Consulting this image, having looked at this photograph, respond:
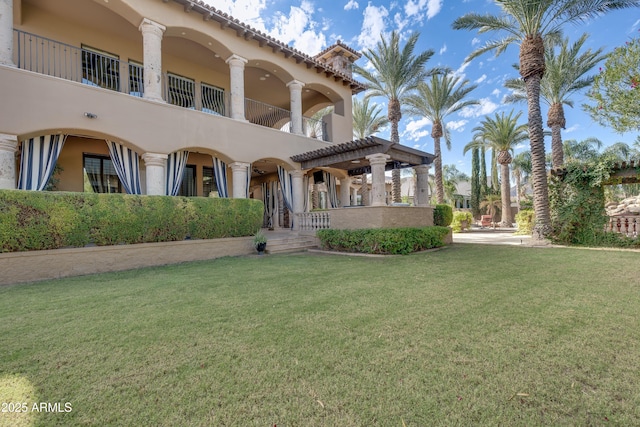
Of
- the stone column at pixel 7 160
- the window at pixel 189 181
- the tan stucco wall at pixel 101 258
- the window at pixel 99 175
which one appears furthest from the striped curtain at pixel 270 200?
the stone column at pixel 7 160

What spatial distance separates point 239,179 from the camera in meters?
12.3

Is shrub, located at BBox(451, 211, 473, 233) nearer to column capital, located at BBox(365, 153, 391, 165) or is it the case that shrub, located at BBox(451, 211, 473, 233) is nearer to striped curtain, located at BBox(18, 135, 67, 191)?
column capital, located at BBox(365, 153, 391, 165)

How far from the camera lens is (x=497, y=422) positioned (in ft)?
6.36

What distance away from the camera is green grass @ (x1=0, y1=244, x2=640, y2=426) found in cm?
207

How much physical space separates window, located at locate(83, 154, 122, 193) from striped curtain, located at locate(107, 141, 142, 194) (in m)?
2.12

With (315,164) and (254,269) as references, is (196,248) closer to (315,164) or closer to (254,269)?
(254,269)

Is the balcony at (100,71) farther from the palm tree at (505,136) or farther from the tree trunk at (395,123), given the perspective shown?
the palm tree at (505,136)

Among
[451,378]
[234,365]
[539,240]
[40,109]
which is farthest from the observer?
[539,240]

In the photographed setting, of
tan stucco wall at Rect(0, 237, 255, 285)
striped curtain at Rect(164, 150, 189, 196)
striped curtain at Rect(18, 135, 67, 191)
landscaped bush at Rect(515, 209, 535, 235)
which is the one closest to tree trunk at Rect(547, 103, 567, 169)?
landscaped bush at Rect(515, 209, 535, 235)

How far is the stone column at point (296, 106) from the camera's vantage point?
14.4 m

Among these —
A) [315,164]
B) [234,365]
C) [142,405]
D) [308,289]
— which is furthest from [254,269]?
[315,164]

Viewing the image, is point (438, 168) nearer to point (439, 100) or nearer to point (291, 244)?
point (439, 100)

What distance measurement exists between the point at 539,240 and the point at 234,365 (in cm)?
1457

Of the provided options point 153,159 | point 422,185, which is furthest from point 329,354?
point 422,185
